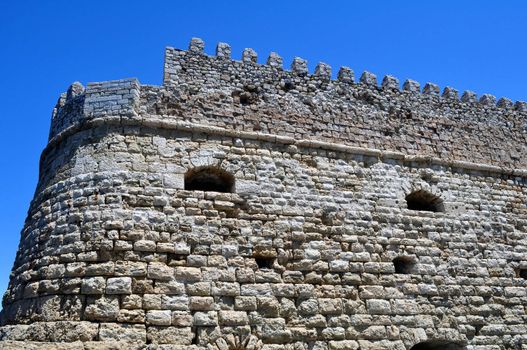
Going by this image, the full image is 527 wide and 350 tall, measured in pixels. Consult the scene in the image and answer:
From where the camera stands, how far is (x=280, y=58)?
9820 mm

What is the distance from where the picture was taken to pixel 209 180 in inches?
329

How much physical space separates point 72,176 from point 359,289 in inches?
202

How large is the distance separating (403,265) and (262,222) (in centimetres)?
283

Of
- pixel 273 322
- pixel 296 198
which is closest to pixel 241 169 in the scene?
pixel 296 198

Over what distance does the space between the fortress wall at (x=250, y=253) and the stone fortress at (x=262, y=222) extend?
30 millimetres

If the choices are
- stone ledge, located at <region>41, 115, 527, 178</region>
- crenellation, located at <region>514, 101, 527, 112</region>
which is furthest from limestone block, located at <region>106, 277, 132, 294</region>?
crenellation, located at <region>514, 101, 527, 112</region>

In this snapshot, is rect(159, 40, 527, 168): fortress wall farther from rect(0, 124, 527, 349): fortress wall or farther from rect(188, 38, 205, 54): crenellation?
rect(0, 124, 527, 349): fortress wall

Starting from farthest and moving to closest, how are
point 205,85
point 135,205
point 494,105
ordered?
point 494,105
point 205,85
point 135,205

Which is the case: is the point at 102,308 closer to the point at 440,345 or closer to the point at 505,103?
the point at 440,345

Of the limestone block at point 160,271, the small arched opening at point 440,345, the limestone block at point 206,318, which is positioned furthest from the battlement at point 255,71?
the small arched opening at point 440,345

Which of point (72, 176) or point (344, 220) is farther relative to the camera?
point (344, 220)

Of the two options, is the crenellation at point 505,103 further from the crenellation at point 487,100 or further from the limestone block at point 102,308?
the limestone block at point 102,308

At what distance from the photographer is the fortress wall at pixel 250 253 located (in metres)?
6.88

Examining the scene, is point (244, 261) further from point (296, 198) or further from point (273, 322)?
point (296, 198)
